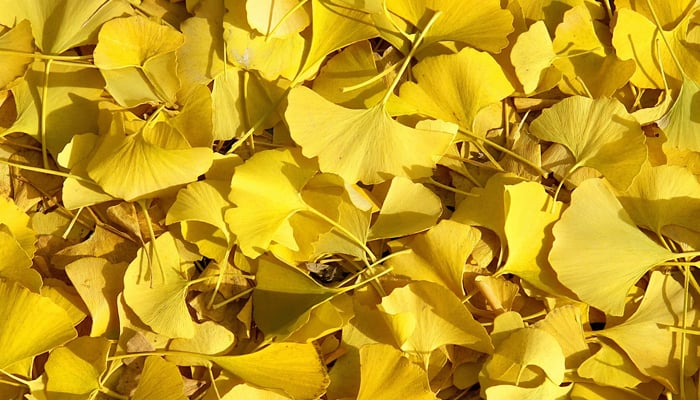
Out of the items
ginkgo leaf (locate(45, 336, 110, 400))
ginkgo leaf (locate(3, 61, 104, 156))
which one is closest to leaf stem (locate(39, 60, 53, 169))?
ginkgo leaf (locate(3, 61, 104, 156))

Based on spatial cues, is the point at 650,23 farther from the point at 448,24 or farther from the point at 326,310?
the point at 326,310

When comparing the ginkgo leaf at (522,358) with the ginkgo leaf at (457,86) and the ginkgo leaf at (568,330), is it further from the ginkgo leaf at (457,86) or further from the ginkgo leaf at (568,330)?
the ginkgo leaf at (457,86)

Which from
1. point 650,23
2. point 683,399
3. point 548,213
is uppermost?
point 650,23

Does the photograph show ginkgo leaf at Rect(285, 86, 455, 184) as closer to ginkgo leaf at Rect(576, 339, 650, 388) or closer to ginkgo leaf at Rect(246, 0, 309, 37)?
ginkgo leaf at Rect(246, 0, 309, 37)

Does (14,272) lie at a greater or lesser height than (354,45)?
lesser

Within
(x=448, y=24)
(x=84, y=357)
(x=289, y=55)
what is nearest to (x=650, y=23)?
(x=448, y=24)

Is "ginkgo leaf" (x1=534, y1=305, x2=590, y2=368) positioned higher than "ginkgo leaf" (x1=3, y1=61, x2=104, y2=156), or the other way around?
"ginkgo leaf" (x1=3, y1=61, x2=104, y2=156)
